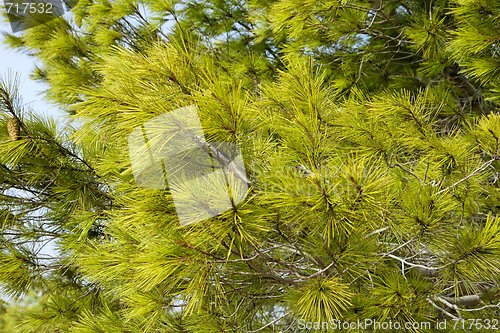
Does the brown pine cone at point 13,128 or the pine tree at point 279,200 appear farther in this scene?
the brown pine cone at point 13,128

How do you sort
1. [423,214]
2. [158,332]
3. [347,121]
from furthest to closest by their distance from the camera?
[158,332] → [347,121] → [423,214]

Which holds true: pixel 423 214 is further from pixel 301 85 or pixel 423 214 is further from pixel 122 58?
pixel 122 58

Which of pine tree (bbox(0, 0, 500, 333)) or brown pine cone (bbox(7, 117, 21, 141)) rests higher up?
brown pine cone (bbox(7, 117, 21, 141))

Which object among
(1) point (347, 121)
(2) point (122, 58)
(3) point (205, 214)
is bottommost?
(1) point (347, 121)

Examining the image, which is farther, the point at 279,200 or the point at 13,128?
the point at 13,128

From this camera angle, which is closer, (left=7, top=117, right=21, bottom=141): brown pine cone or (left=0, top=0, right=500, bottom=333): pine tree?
(left=0, top=0, right=500, bottom=333): pine tree

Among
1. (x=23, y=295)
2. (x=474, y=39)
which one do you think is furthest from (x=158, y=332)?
(x=474, y=39)

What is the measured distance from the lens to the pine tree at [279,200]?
116cm

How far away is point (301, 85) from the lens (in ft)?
4.39

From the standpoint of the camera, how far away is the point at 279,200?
1.09 m

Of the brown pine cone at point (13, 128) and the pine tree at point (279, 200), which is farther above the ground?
the brown pine cone at point (13, 128)

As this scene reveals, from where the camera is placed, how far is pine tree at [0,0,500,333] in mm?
1164

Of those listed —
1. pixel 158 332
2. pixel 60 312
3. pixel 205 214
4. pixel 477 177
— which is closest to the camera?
pixel 205 214

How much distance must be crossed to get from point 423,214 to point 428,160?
31cm
